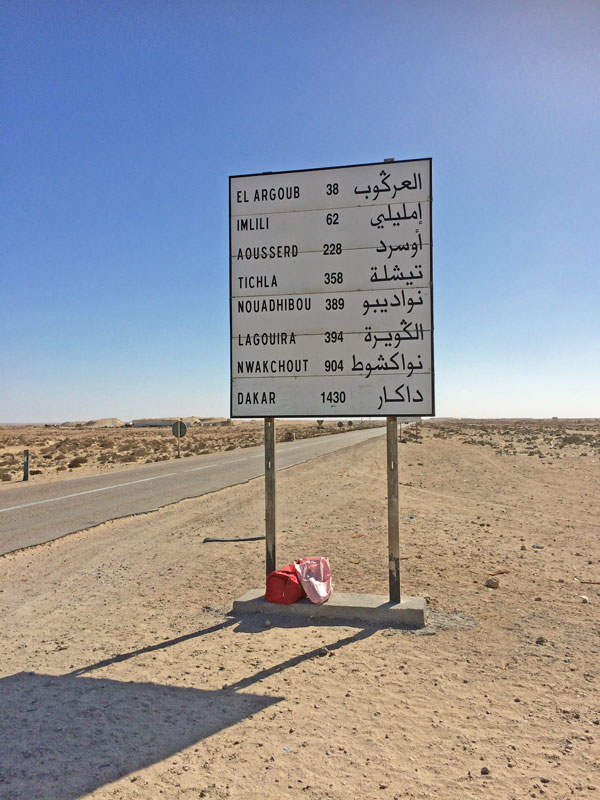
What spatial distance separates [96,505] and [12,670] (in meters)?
9.64

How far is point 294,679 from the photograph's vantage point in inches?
173

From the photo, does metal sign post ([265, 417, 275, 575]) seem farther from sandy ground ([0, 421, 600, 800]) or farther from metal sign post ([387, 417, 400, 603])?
metal sign post ([387, 417, 400, 603])

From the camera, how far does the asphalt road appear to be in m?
11.0

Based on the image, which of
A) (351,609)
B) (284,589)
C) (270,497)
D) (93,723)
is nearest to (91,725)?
(93,723)

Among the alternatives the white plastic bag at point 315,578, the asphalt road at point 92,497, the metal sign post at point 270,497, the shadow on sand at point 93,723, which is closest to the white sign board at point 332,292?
the metal sign post at point 270,497

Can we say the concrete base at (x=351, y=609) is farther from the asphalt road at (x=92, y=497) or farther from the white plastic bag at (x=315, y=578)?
the asphalt road at (x=92, y=497)

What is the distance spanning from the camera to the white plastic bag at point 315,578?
5926 millimetres

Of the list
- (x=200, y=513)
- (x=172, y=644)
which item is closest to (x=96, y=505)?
(x=200, y=513)

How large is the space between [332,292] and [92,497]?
11550 millimetres

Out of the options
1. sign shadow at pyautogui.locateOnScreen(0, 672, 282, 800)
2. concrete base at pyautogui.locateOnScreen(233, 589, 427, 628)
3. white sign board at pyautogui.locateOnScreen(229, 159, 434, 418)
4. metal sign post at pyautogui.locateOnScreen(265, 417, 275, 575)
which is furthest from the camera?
metal sign post at pyautogui.locateOnScreen(265, 417, 275, 575)

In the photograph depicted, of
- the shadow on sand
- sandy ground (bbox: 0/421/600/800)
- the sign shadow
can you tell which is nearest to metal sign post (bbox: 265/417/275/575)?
sandy ground (bbox: 0/421/600/800)

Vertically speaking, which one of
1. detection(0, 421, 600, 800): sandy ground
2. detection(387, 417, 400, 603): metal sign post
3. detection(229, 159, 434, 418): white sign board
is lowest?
detection(0, 421, 600, 800): sandy ground

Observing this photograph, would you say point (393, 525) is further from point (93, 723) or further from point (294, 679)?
point (93, 723)

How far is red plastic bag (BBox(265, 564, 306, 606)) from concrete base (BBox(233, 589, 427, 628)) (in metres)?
0.05
